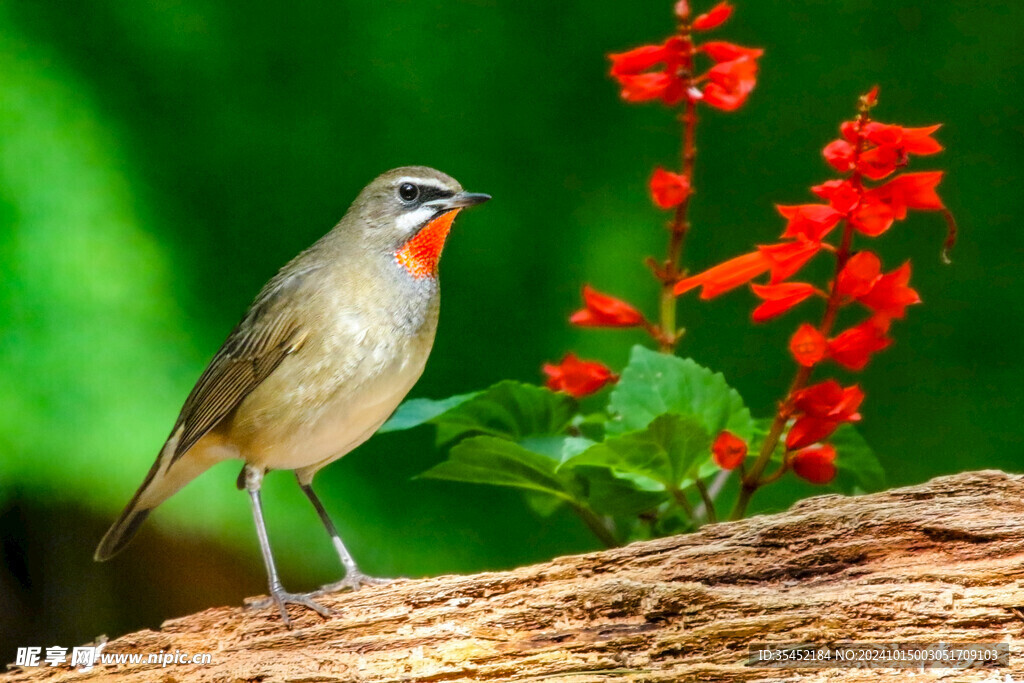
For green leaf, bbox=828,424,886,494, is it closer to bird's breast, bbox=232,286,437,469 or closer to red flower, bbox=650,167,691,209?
red flower, bbox=650,167,691,209

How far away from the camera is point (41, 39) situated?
2064mm

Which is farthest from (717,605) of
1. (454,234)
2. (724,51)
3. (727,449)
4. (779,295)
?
(454,234)

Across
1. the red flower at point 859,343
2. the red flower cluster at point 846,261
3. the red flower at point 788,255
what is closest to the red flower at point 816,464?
the red flower cluster at point 846,261

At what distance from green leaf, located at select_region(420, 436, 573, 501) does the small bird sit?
143mm

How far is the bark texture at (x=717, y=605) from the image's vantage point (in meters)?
1.33

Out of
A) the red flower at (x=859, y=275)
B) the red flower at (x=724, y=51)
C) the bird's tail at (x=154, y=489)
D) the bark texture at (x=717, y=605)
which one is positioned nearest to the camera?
the bark texture at (x=717, y=605)

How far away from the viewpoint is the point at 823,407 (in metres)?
1.50

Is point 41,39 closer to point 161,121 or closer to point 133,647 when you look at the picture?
point 161,121

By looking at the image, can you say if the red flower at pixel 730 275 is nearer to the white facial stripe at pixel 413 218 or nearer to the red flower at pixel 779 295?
the red flower at pixel 779 295

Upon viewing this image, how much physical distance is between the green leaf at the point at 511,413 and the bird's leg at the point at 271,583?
0.32 meters

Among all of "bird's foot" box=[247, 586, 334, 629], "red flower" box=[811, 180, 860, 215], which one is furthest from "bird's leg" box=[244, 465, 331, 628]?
"red flower" box=[811, 180, 860, 215]

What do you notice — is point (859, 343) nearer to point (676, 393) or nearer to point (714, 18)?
point (676, 393)

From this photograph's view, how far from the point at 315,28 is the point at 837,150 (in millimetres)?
1293

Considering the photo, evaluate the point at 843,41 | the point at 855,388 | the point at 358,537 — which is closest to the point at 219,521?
the point at 358,537
